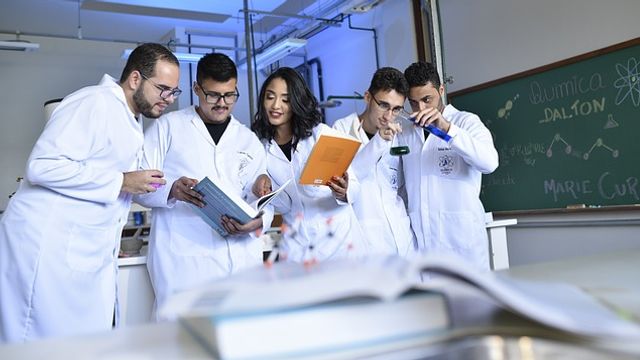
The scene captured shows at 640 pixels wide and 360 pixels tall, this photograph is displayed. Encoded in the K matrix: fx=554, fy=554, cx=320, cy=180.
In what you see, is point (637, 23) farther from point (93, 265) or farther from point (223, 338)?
point (223, 338)

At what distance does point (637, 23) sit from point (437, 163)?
1810mm

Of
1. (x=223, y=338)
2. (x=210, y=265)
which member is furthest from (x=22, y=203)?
(x=223, y=338)

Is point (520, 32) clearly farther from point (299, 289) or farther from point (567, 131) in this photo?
point (299, 289)

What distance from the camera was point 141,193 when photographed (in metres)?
1.90

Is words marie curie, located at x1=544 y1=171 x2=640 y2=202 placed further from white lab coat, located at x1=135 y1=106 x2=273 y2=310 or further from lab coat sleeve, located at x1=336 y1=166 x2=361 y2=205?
white lab coat, located at x1=135 y1=106 x2=273 y2=310

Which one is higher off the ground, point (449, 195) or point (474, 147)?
point (474, 147)

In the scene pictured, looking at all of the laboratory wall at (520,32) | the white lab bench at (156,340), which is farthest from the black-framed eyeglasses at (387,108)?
the laboratory wall at (520,32)

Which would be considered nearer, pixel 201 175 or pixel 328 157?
pixel 328 157

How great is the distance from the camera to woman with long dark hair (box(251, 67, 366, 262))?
2.20 m

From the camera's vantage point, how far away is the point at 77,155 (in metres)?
1.78

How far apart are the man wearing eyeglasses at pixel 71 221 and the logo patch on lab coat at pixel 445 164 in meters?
1.23

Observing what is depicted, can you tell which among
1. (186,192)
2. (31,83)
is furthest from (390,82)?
(31,83)


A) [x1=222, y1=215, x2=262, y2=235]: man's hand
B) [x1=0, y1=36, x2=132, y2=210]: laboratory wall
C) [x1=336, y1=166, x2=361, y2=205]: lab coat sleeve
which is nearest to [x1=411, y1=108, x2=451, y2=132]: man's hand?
[x1=336, y1=166, x2=361, y2=205]: lab coat sleeve

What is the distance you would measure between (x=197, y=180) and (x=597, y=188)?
2677mm
